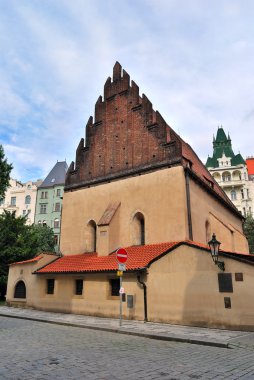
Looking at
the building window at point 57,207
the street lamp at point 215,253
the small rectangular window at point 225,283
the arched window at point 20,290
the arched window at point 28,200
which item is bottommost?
the arched window at point 20,290

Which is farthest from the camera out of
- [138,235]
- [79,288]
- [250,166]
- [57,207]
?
[250,166]

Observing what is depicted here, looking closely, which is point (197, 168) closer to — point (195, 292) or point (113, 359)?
point (195, 292)

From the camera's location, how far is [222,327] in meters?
11.1

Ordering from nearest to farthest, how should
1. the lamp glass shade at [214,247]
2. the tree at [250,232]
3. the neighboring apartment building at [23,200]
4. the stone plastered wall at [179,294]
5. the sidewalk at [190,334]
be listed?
the sidewalk at [190,334] < the stone plastered wall at [179,294] < the lamp glass shade at [214,247] < the tree at [250,232] < the neighboring apartment building at [23,200]

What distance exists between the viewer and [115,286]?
14.8 meters

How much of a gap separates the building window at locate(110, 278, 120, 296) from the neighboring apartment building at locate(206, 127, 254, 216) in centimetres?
5181

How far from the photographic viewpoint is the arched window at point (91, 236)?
19.7m

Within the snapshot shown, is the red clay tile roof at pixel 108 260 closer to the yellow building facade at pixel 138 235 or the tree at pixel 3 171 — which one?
the yellow building facade at pixel 138 235

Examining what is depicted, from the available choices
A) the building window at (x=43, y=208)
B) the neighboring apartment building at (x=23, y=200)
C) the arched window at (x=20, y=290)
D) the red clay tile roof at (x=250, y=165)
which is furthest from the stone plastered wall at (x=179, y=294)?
the red clay tile roof at (x=250, y=165)

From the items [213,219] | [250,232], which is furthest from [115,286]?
[250,232]

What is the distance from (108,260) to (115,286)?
5.25 feet

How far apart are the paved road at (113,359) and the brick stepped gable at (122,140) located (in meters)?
10.8

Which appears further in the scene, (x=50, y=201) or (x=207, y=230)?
(x=50, y=201)

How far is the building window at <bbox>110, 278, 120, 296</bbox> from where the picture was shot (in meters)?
14.7
